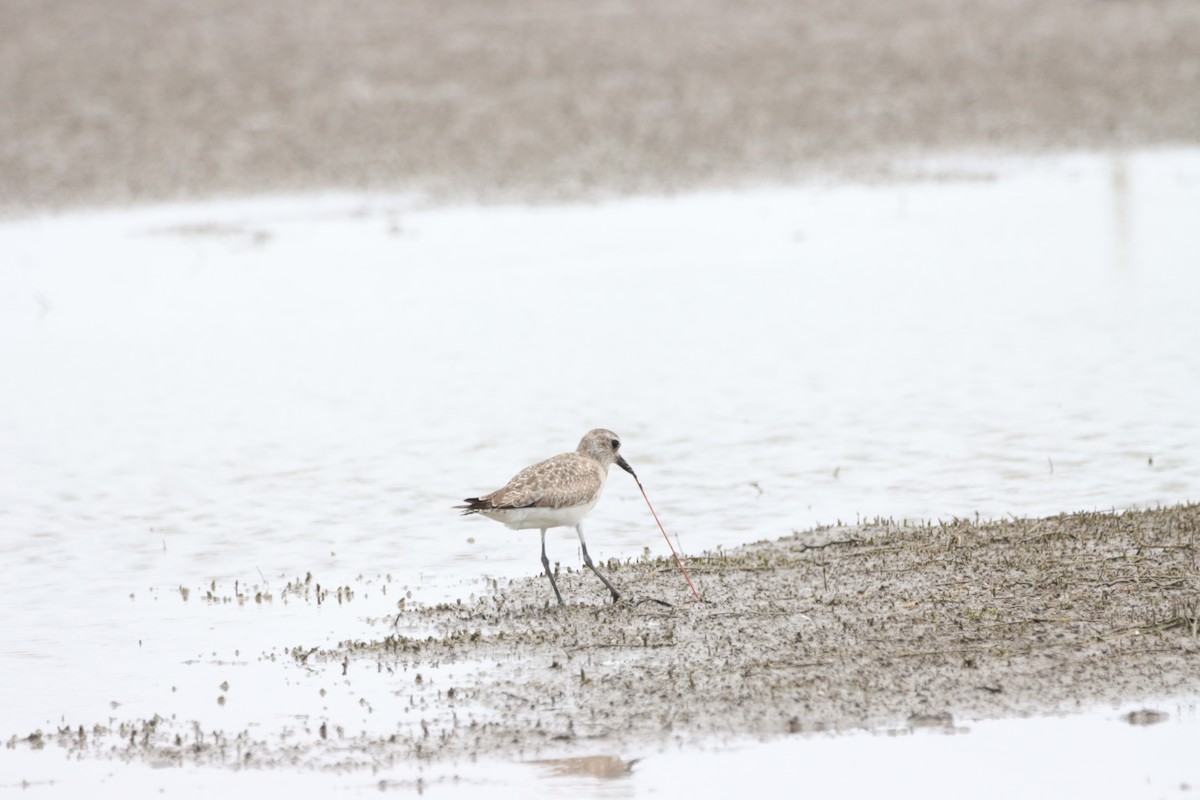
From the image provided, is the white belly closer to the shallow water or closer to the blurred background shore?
the shallow water

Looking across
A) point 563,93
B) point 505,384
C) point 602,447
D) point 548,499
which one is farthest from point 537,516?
point 563,93

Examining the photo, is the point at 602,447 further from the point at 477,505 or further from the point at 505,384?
the point at 505,384

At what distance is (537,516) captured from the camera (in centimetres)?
909

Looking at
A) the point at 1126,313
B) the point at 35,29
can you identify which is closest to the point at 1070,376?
the point at 1126,313

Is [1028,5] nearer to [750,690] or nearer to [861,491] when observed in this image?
[861,491]

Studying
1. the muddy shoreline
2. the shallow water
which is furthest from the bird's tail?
the shallow water

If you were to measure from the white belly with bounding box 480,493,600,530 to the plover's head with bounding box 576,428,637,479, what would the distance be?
537 mm

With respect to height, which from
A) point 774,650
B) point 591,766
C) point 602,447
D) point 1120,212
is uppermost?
point 1120,212

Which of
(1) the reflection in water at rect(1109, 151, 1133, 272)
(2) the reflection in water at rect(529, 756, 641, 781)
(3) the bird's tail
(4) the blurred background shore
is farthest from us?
(4) the blurred background shore

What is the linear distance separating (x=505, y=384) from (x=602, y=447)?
5.84 meters

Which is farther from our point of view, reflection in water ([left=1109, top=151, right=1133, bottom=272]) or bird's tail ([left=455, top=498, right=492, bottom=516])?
reflection in water ([left=1109, top=151, right=1133, bottom=272])

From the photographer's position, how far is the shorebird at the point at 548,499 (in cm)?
898

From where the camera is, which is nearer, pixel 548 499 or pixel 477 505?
pixel 477 505

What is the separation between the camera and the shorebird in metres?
8.98
